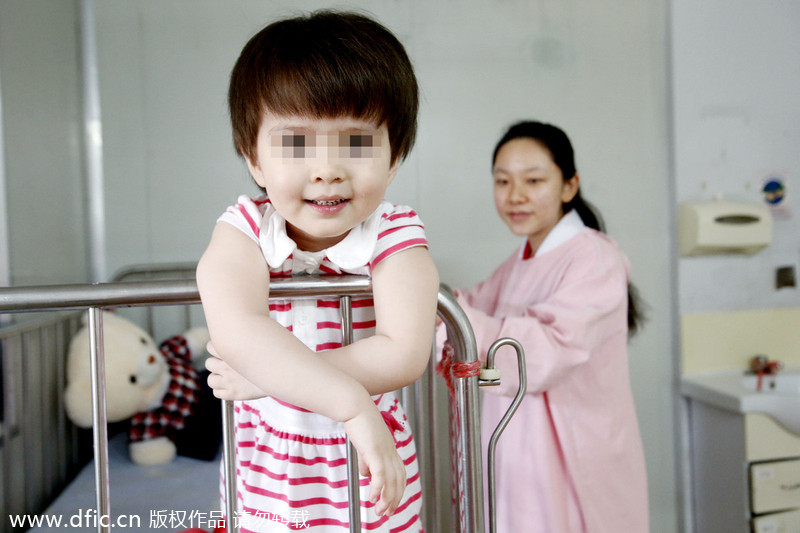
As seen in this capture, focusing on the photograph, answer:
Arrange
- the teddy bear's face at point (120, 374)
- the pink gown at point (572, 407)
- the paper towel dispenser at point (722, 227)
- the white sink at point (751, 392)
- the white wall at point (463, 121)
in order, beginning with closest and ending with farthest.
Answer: the pink gown at point (572, 407) < the teddy bear's face at point (120, 374) < the white sink at point (751, 392) < the white wall at point (463, 121) < the paper towel dispenser at point (722, 227)

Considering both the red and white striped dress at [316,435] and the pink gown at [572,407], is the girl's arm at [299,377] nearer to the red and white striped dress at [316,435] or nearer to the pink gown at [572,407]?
the red and white striped dress at [316,435]

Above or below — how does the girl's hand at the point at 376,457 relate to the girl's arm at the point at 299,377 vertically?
below

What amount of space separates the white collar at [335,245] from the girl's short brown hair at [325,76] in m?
0.07

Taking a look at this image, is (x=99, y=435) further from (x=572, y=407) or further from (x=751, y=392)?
(x=751, y=392)

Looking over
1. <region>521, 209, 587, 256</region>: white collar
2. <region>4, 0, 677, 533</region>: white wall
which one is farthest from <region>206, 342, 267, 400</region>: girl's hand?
<region>4, 0, 677, 533</region>: white wall

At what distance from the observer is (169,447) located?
1683mm

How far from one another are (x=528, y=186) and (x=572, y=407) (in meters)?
0.53

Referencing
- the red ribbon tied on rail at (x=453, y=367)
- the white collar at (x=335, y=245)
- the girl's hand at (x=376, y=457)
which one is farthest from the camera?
the red ribbon tied on rail at (x=453, y=367)

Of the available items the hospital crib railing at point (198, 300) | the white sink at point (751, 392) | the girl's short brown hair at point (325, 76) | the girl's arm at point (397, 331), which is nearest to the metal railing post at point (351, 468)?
the hospital crib railing at point (198, 300)

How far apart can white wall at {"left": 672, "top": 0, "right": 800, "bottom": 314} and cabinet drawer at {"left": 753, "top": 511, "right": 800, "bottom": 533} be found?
0.69 m

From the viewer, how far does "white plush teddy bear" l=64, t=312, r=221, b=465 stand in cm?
162

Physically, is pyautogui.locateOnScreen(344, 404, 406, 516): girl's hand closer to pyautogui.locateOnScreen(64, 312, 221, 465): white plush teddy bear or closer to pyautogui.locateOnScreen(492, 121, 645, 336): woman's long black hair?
pyautogui.locateOnScreen(492, 121, 645, 336): woman's long black hair

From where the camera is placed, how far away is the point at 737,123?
2240 mm

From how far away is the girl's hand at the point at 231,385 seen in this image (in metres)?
0.72
